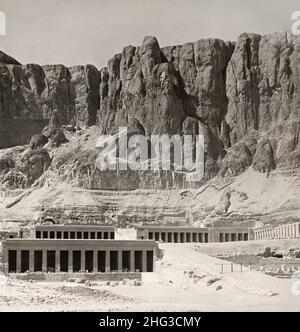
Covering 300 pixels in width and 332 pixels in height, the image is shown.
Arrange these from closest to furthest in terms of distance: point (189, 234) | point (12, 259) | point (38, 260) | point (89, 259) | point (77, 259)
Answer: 1. point (12, 259)
2. point (38, 260)
3. point (77, 259)
4. point (89, 259)
5. point (189, 234)

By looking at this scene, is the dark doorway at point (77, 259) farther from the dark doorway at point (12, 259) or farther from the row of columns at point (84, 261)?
the dark doorway at point (12, 259)

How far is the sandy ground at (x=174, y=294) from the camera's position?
44.0 m

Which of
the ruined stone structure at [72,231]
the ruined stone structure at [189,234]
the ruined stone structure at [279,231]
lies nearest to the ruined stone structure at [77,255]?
the ruined stone structure at [279,231]

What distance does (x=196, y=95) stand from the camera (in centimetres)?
19688

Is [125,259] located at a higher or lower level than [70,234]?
higher

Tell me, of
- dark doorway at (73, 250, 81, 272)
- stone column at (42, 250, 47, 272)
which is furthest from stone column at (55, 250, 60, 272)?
dark doorway at (73, 250, 81, 272)

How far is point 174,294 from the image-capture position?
53.8 m

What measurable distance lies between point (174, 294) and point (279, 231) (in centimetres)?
7050

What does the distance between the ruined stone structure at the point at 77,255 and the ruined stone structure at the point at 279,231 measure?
3888 cm

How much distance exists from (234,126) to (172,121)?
1665 cm

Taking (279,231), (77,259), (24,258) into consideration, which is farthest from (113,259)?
(279,231)

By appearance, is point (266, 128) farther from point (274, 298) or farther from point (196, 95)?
point (274, 298)

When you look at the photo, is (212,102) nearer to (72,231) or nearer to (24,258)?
(72,231)

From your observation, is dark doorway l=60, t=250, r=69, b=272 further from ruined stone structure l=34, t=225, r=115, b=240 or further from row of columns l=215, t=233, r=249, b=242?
row of columns l=215, t=233, r=249, b=242
